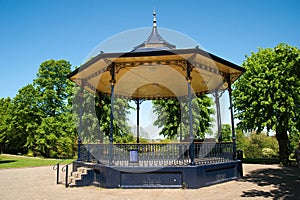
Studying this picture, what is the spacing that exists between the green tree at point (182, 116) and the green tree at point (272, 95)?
8.69m

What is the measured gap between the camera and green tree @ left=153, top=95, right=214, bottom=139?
86.3ft

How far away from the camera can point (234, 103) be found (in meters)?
18.0

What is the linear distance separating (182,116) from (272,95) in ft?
40.4

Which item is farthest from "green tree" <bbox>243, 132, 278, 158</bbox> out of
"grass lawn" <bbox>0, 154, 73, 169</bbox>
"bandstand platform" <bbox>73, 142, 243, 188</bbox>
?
"bandstand platform" <bbox>73, 142, 243, 188</bbox>

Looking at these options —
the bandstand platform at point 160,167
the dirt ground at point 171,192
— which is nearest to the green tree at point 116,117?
the bandstand platform at point 160,167

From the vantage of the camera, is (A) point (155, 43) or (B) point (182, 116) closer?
(A) point (155, 43)

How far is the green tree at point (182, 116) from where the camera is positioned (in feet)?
86.3

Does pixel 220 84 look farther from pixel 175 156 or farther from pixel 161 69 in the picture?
pixel 175 156

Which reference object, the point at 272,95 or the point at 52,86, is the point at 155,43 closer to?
the point at 272,95

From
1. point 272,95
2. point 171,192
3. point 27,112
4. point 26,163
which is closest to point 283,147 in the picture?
point 272,95

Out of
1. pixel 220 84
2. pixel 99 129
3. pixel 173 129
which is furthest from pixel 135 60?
pixel 173 129

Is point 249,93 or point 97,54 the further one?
point 249,93

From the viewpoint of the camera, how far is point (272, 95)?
15.8m

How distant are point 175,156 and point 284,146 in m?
12.1
